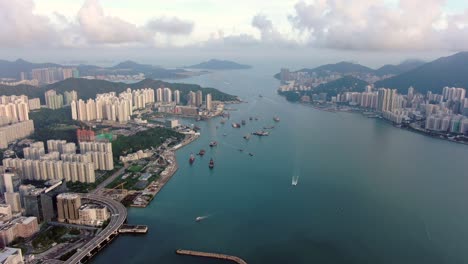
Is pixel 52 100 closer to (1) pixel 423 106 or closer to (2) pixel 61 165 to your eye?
(2) pixel 61 165

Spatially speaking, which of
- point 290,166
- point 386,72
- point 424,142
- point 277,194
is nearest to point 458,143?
point 424,142

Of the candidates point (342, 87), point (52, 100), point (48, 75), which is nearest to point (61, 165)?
point (52, 100)

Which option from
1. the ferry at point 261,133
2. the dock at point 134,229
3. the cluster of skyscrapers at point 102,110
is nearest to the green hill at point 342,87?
the ferry at point 261,133

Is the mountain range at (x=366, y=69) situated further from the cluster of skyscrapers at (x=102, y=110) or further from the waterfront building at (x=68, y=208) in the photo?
the waterfront building at (x=68, y=208)

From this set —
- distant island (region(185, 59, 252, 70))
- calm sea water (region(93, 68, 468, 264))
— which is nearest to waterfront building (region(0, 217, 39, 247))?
calm sea water (region(93, 68, 468, 264))

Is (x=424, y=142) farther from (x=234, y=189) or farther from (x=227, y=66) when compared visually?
(x=227, y=66)

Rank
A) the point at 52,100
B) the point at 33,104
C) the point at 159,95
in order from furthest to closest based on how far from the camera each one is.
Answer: the point at 159,95 → the point at 52,100 → the point at 33,104
